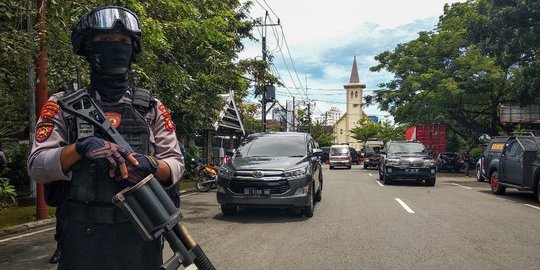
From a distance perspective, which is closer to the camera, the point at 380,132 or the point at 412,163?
the point at 412,163

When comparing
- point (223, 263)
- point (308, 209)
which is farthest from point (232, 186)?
point (223, 263)

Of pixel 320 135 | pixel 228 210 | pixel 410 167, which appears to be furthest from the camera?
pixel 320 135

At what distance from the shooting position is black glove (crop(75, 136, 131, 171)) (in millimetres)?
1848

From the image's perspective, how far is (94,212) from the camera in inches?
78.2

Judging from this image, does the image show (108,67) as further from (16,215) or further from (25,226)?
(16,215)

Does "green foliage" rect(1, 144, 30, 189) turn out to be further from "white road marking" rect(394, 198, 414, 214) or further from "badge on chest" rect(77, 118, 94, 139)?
"badge on chest" rect(77, 118, 94, 139)

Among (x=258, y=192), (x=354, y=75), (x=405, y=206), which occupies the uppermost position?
(x=354, y=75)

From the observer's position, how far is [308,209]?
8812 mm

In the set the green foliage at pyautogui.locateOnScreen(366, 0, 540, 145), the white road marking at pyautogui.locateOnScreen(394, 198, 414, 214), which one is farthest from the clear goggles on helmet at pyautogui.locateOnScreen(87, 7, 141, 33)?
the green foliage at pyautogui.locateOnScreen(366, 0, 540, 145)

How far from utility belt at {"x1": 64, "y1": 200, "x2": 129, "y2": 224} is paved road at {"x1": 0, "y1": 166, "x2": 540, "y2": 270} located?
11.2 ft

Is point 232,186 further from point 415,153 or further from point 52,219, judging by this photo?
point 415,153

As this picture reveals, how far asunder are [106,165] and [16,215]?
9050 millimetres

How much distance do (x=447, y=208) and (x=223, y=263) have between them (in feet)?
23.0

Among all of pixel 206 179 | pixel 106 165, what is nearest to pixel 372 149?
pixel 206 179
